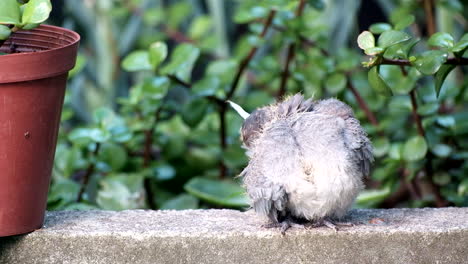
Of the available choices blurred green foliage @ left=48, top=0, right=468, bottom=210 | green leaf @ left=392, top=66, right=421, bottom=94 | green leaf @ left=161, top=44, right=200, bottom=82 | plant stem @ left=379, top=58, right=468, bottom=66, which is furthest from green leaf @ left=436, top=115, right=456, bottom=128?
green leaf @ left=161, top=44, right=200, bottom=82

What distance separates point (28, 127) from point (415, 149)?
1.55 meters

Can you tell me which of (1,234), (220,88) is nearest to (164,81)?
(220,88)

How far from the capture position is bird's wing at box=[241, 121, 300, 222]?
2066 millimetres

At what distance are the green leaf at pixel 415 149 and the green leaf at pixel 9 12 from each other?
161cm

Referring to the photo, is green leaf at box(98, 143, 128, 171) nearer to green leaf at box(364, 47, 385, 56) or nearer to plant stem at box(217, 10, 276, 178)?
plant stem at box(217, 10, 276, 178)

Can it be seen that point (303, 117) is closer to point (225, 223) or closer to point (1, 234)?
point (225, 223)

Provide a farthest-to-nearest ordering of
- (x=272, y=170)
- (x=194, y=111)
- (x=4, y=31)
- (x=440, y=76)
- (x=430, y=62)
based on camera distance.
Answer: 1. (x=194, y=111)
2. (x=440, y=76)
3. (x=430, y=62)
4. (x=272, y=170)
5. (x=4, y=31)

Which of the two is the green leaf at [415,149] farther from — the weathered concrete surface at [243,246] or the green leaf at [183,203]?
the green leaf at [183,203]

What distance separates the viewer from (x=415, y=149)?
113 inches

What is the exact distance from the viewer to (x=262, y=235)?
85.5 inches

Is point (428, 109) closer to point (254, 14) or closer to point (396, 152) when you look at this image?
point (396, 152)

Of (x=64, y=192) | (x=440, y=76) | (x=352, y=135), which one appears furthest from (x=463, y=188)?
(x=64, y=192)

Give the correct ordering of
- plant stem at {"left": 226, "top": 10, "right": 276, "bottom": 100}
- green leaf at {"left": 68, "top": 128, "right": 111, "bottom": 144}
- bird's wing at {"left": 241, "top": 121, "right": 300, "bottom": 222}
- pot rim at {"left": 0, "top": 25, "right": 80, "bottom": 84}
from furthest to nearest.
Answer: plant stem at {"left": 226, "top": 10, "right": 276, "bottom": 100}, green leaf at {"left": 68, "top": 128, "right": 111, "bottom": 144}, bird's wing at {"left": 241, "top": 121, "right": 300, "bottom": 222}, pot rim at {"left": 0, "top": 25, "right": 80, "bottom": 84}

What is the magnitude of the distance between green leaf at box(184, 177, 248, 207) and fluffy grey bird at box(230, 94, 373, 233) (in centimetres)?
87
